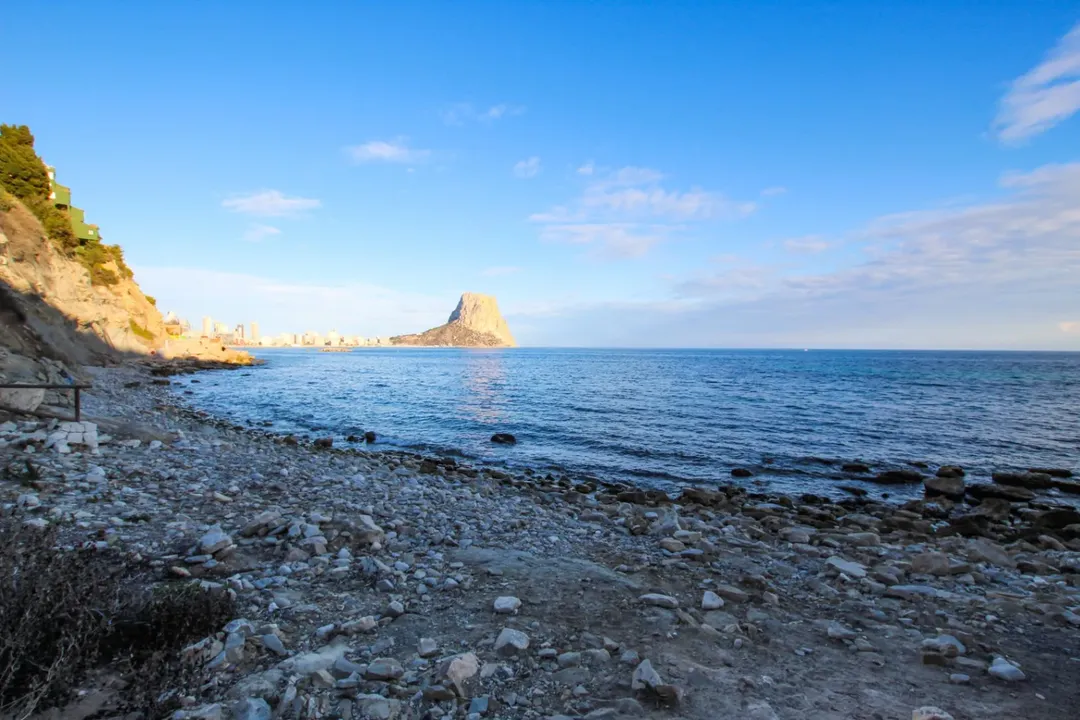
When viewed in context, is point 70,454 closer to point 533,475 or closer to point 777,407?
point 533,475

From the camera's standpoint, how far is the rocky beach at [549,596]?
4.47 m

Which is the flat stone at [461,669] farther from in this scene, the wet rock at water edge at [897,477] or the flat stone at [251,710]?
the wet rock at water edge at [897,477]

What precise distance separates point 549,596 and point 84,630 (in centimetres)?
460

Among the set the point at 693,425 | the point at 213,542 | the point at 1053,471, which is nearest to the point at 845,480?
the point at 1053,471

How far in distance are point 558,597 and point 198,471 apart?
33.7 ft

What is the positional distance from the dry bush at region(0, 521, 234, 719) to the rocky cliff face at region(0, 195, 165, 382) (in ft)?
57.7

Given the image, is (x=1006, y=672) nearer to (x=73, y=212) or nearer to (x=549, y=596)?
(x=549, y=596)

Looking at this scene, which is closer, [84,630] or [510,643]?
[84,630]

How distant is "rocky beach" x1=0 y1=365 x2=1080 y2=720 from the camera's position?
14.7ft

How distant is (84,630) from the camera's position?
4.02 m

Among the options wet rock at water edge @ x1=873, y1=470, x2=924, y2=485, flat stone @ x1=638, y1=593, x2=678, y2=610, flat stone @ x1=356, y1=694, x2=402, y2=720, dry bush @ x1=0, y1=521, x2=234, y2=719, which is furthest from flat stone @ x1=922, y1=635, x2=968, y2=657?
wet rock at water edge @ x1=873, y1=470, x2=924, y2=485

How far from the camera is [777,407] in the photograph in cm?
3734

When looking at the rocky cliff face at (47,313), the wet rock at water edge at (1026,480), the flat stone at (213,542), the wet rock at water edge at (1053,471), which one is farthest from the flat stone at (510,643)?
the wet rock at water edge at (1053,471)

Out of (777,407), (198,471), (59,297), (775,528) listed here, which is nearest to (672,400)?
(777,407)
